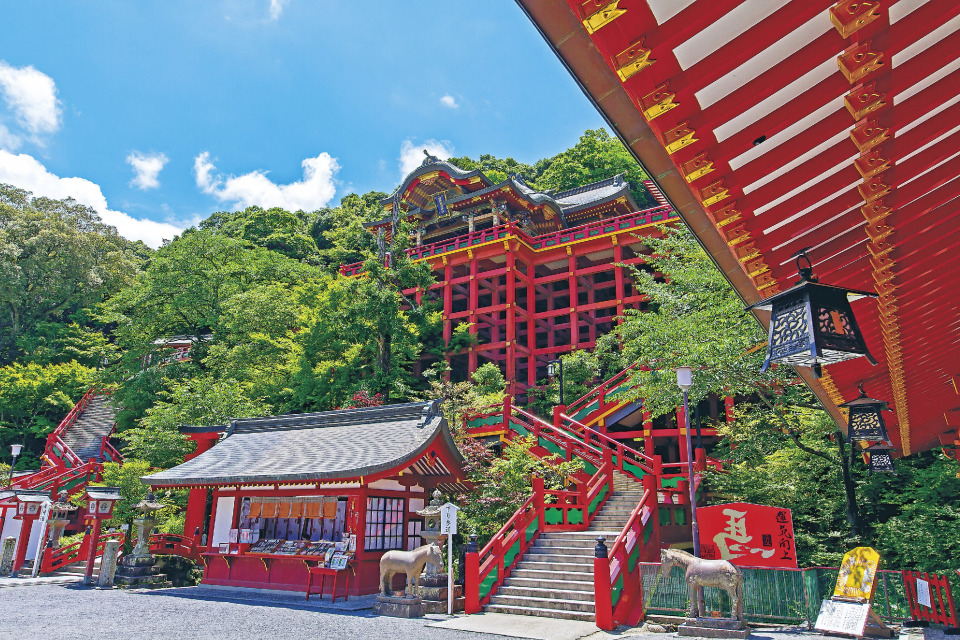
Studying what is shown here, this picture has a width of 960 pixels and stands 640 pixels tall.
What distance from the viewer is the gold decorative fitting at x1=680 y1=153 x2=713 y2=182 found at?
3.44 metres

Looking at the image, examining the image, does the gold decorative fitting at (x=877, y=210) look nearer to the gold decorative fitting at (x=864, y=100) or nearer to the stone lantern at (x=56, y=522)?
the gold decorative fitting at (x=864, y=100)

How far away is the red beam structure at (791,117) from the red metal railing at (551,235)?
2137 centimetres

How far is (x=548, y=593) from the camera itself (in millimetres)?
10656

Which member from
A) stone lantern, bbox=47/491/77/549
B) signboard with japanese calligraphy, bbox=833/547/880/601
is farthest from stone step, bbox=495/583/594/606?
stone lantern, bbox=47/491/77/549

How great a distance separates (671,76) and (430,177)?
2823 cm

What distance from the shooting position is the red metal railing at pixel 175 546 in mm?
15578

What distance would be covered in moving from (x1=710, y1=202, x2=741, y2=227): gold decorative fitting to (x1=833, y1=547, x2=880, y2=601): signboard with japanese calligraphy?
22.6ft

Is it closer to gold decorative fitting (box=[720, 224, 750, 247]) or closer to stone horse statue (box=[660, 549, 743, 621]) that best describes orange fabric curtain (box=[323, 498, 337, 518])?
stone horse statue (box=[660, 549, 743, 621])

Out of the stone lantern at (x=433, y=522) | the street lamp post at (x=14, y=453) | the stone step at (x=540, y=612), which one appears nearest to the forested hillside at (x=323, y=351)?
the stone lantern at (x=433, y=522)

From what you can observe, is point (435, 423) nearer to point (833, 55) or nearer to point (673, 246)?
point (673, 246)

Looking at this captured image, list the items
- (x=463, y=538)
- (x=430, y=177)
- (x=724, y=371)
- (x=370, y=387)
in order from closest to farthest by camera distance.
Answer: (x=724, y=371) → (x=463, y=538) → (x=370, y=387) → (x=430, y=177)

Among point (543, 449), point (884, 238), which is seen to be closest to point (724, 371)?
point (543, 449)

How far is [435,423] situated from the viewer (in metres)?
14.0

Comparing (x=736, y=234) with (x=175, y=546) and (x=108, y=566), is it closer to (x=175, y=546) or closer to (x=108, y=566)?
(x=175, y=546)
